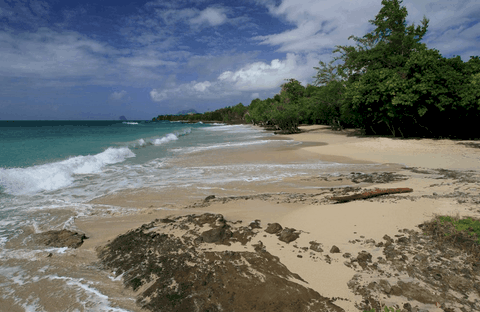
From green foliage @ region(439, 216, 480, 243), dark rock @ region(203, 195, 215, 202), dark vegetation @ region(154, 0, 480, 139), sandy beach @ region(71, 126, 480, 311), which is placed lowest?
dark rock @ region(203, 195, 215, 202)

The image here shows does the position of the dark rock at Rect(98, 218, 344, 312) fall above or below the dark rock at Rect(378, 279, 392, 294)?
below

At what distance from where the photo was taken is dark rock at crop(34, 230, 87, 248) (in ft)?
16.4

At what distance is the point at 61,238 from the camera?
5.21 m

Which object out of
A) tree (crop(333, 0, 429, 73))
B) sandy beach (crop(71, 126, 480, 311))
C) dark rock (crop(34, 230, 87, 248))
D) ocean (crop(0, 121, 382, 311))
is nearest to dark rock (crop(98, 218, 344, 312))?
sandy beach (crop(71, 126, 480, 311))

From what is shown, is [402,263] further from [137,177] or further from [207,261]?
[137,177]

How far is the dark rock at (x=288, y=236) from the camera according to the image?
4.42m

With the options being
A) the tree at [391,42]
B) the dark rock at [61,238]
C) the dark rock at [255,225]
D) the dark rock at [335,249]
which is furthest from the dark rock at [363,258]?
the tree at [391,42]

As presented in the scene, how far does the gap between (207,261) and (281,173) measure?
738cm

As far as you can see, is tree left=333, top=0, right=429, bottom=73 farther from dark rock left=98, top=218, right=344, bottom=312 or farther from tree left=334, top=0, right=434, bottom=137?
dark rock left=98, top=218, right=344, bottom=312

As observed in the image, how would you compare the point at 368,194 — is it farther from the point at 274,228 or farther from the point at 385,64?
the point at 385,64

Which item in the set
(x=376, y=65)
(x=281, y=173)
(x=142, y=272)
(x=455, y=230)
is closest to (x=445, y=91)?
(x=376, y=65)

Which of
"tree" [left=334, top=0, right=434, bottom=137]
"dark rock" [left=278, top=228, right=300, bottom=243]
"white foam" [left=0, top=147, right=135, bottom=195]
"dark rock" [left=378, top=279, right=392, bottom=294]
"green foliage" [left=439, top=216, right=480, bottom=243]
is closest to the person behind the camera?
"dark rock" [left=378, top=279, right=392, bottom=294]

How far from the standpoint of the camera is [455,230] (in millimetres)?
4066

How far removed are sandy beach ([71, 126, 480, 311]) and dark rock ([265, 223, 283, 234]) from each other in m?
0.03
